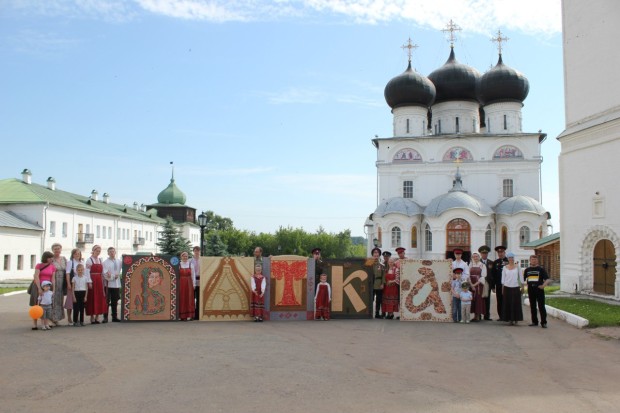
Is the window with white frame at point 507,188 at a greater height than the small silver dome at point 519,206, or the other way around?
the window with white frame at point 507,188

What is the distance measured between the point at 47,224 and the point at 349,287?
2985 cm

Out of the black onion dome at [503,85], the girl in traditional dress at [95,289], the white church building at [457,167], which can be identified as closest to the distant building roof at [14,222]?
the white church building at [457,167]

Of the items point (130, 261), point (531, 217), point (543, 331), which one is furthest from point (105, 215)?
point (543, 331)

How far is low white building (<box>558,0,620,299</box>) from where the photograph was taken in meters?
16.5

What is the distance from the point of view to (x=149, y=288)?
11852 mm

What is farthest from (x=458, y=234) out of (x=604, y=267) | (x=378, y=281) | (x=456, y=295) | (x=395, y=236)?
(x=456, y=295)

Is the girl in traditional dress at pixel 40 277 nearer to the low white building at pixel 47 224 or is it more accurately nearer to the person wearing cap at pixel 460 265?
the person wearing cap at pixel 460 265

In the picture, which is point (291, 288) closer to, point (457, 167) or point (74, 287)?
point (74, 287)

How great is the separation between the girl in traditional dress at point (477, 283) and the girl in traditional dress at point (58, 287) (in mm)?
8585

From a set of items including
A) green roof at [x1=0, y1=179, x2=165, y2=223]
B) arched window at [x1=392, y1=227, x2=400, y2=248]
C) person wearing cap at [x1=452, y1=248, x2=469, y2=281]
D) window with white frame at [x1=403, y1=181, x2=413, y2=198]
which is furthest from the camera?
window with white frame at [x1=403, y1=181, x2=413, y2=198]

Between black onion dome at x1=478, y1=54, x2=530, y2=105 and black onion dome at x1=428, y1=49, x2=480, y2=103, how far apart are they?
1325 millimetres

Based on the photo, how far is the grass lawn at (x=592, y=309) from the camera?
36.3ft

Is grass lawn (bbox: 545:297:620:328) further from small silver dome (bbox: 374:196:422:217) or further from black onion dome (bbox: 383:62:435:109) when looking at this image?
black onion dome (bbox: 383:62:435:109)

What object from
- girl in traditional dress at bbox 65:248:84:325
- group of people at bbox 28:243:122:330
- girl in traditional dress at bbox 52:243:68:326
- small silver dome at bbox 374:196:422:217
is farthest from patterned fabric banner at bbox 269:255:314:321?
small silver dome at bbox 374:196:422:217
